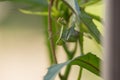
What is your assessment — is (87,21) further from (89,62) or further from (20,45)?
(20,45)

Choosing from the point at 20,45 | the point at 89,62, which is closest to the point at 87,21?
the point at 89,62

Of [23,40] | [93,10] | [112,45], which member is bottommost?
[23,40]

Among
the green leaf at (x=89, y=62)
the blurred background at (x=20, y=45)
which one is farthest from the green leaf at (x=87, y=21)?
the blurred background at (x=20, y=45)

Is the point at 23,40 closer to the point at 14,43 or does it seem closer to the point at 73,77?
the point at 14,43

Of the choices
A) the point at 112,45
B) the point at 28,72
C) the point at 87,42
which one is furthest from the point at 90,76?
the point at 112,45

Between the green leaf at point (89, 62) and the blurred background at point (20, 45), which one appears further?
the blurred background at point (20, 45)

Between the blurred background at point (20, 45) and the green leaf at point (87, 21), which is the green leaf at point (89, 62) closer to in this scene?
the green leaf at point (87, 21)

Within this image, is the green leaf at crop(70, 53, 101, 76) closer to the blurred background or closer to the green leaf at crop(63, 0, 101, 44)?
the green leaf at crop(63, 0, 101, 44)

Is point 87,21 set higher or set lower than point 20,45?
higher
